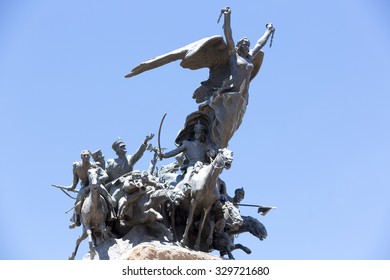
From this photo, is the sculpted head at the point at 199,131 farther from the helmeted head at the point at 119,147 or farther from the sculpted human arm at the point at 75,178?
the sculpted human arm at the point at 75,178

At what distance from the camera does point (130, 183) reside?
2189cm

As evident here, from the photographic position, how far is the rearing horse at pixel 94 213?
71.7ft

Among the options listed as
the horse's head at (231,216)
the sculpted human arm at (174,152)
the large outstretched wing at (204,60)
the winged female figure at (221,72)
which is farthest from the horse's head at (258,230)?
the large outstretched wing at (204,60)

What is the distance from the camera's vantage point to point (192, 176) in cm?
2273

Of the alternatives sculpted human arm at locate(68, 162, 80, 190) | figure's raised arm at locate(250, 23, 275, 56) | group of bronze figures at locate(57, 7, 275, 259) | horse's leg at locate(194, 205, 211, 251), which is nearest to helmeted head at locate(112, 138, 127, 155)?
group of bronze figures at locate(57, 7, 275, 259)

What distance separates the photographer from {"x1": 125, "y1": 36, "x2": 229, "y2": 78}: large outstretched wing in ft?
78.6

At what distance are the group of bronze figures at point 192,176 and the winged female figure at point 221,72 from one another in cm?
2

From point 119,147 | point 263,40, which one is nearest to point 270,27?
point 263,40

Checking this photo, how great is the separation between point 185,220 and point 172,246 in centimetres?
132

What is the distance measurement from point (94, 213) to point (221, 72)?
4.82 meters

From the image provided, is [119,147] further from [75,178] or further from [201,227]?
[201,227]
